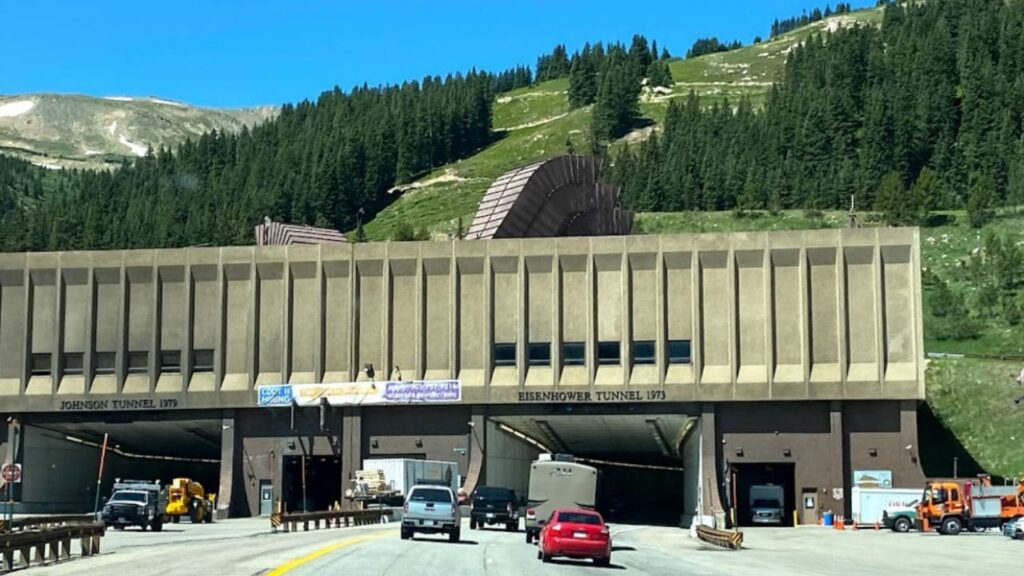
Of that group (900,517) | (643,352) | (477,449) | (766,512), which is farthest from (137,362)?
(900,517)

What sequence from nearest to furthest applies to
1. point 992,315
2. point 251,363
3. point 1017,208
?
point 251,363
point 992,315
point 1017,208

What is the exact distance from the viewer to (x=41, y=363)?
3223 inches

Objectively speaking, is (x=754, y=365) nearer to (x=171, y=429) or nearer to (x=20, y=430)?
(x=171, y=429)

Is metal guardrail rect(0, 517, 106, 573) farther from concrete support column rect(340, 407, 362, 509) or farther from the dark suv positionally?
concrete support column rect(340, 407, 362, 509)

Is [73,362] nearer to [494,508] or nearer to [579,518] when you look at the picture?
[494,508]

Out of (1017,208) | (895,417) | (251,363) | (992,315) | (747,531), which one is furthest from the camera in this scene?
(1017,208)

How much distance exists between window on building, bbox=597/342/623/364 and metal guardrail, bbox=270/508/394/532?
15.1 m

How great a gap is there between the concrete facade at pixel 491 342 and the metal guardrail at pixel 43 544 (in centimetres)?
3872

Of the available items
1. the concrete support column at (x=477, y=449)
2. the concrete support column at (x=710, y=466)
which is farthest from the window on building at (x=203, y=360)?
the concrete support column at (x=710, y=466)

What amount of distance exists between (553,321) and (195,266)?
22411mm

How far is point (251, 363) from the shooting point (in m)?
79.8

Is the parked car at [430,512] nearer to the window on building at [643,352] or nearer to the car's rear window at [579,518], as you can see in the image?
the car's rear window at [579,518]

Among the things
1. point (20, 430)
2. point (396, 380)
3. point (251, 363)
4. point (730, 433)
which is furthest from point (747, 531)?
point (20, 430)

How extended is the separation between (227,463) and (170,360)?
7.53 metres
